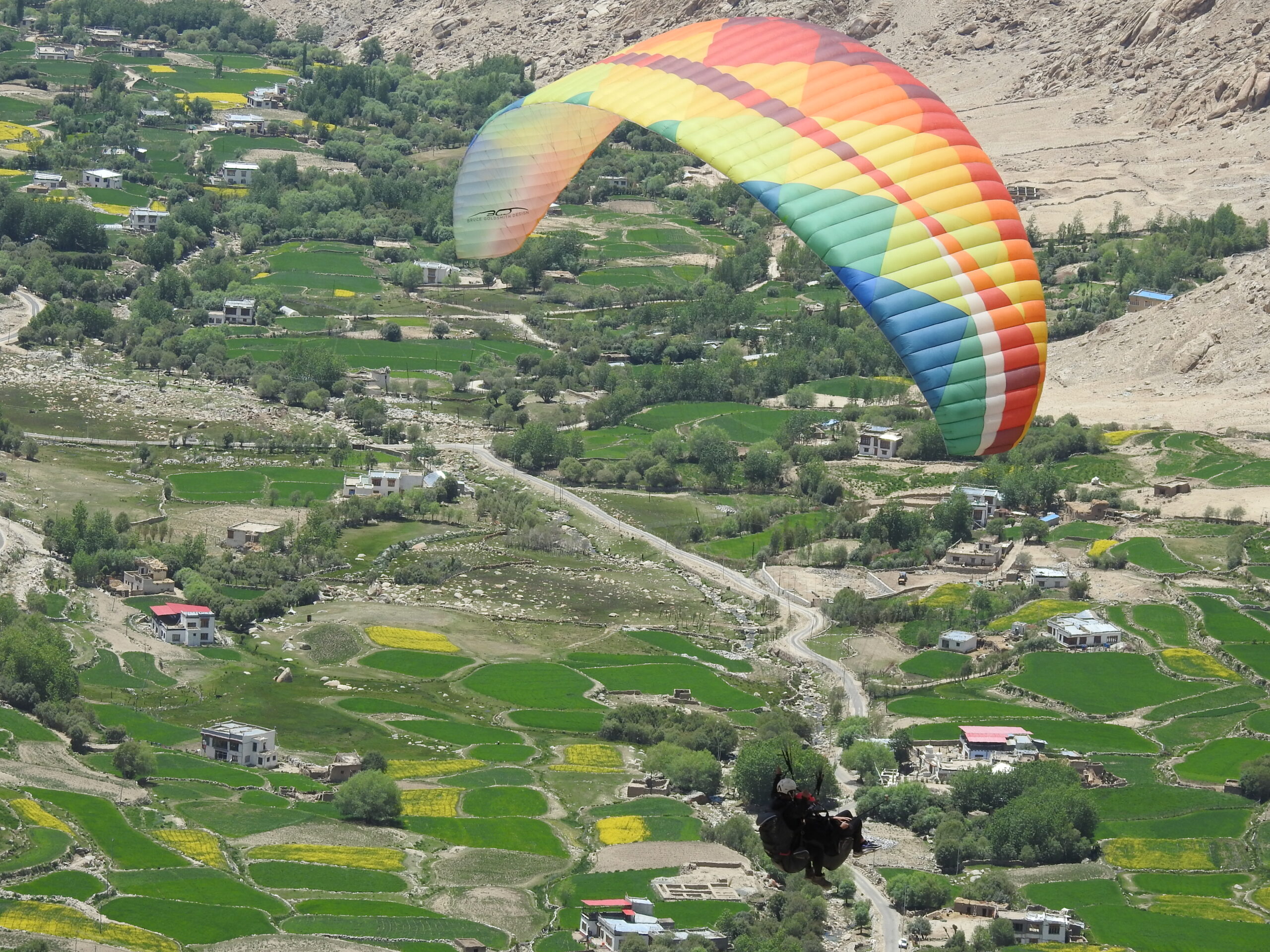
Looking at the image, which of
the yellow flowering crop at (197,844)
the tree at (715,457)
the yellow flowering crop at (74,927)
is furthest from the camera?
the tree at (715,457)

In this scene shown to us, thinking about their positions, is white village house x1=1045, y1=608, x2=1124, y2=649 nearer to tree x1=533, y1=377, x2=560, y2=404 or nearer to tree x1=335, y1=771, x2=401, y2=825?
tree x1=335, y1=771, x2=401, y2=825

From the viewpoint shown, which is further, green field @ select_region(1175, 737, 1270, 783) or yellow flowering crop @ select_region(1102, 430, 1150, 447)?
yellow flowering crop @ select_region(1102, 430, 1150, 447)

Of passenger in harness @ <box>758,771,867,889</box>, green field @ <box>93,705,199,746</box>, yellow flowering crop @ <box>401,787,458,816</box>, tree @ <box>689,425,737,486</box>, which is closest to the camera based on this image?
passenger in harness @ <box>758,771,867,889</box>

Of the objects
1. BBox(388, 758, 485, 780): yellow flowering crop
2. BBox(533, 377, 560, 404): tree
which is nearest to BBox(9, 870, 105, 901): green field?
BBox(388, 758, 485, 780): yellow flowering crop

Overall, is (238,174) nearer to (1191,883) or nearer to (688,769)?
(688,769)

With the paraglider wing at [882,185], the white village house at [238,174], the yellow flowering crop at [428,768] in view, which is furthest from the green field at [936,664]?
the white village house at [238,174]

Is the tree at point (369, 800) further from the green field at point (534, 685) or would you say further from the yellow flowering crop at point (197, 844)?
the green field at point (534, 685)
